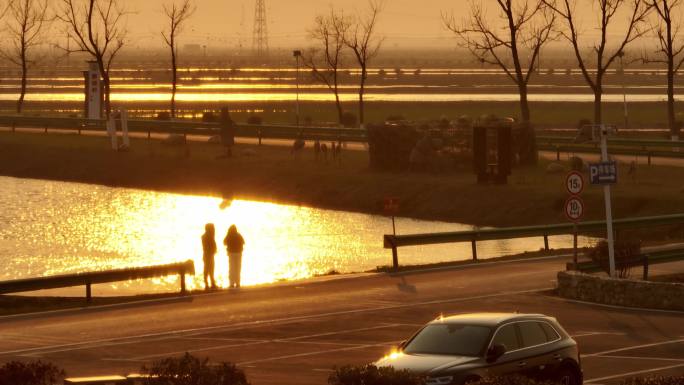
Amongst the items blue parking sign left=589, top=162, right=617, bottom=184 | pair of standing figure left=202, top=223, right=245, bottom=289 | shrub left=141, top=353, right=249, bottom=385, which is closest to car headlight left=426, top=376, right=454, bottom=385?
shrub left=141, top=353, right=249, bottom=385

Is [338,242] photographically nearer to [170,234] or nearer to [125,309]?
[170,234]

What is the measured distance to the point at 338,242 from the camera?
157ft

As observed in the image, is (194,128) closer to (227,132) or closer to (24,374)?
(227,132)

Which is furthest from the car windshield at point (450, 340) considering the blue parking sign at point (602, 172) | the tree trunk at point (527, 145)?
the tree trunk at point (527, 145)

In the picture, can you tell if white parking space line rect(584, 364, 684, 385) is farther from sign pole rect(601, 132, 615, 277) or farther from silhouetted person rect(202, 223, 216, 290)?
silhouetted person rect(202, 223, 216, 290)

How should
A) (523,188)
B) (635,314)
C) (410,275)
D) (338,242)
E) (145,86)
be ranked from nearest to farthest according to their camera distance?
(635,314), (410,275), (338,242), (523,188), (145,86)

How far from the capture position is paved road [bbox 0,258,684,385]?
23.4m

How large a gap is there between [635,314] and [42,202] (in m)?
37.0

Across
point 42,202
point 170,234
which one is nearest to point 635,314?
point 170,234

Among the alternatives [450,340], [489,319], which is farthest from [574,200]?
[450,340]

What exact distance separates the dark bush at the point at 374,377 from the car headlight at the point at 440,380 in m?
0.78

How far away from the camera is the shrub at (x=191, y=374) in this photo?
634 inches

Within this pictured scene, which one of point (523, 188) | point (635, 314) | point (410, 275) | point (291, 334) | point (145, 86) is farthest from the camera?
point (145, 86)

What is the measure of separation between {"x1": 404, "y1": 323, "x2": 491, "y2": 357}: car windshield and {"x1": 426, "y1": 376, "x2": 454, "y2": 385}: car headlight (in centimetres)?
75
